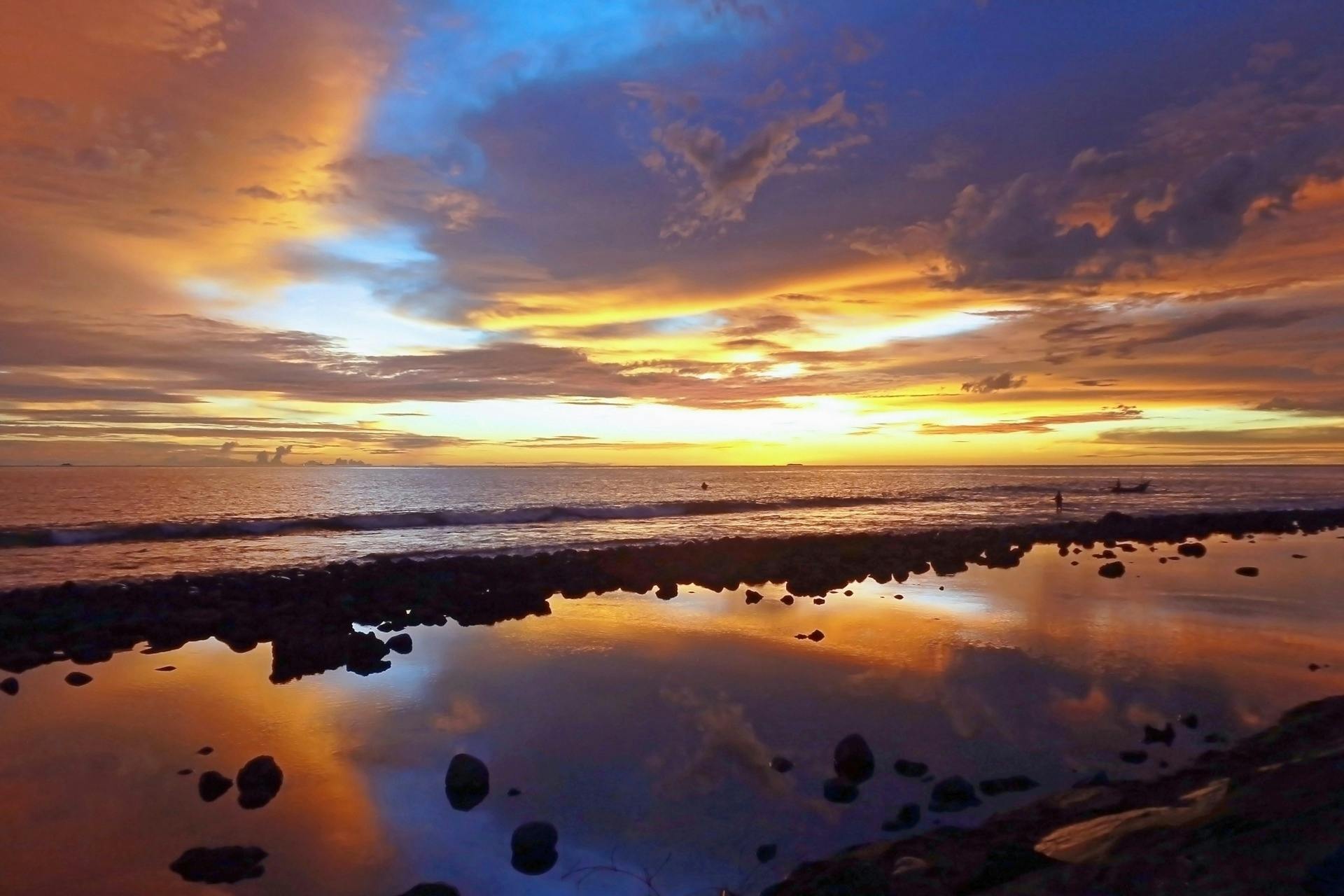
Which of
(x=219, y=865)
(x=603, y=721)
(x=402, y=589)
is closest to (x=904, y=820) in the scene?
(x=603, y=721)

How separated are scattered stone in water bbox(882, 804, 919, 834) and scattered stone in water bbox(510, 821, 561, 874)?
3598 mm

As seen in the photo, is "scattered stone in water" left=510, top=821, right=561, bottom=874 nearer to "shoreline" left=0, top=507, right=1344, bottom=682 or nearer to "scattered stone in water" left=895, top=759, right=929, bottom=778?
"scattered stone in water" left=895, top=759, right=929, bottom=778

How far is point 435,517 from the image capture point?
53594mm

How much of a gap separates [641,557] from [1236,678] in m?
21.6

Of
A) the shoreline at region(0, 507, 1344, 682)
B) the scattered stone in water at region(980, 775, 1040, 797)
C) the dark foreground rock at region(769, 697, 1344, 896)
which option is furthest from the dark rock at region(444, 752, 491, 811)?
the shoreline at region(0, 507, 1344, 682)

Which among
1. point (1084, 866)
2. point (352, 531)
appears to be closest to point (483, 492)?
point (352, 531)

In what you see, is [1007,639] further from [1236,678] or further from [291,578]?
[291,578]

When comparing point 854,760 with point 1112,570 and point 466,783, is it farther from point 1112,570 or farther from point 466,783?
point 1112,570

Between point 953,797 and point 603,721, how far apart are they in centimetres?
543

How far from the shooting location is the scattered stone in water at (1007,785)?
885 centimetres

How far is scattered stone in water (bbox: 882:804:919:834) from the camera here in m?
8.10

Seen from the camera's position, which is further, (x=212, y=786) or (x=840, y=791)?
(x=212, y=786)

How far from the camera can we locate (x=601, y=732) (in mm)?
11336

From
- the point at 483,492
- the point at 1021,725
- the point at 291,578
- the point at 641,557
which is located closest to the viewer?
the point at 1021,725
